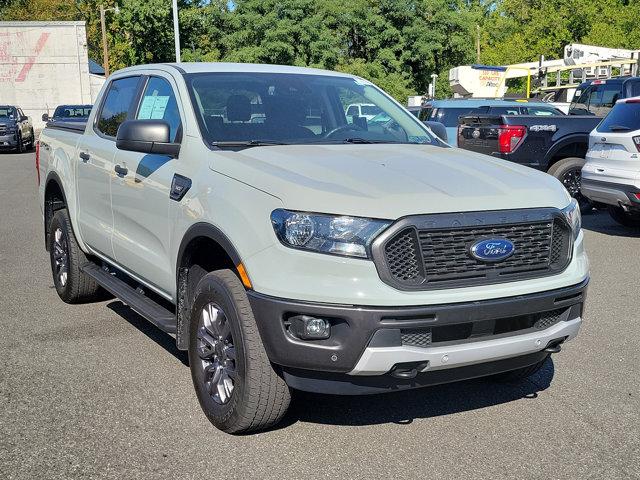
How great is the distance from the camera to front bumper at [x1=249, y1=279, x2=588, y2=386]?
3334 millimetres

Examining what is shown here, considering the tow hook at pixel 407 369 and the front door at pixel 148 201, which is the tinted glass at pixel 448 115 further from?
the tow hook at pixel 407 369

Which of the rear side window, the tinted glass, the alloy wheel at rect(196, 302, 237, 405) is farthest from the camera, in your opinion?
the tinted glass

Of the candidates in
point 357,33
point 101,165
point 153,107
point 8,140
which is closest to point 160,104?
point 153,107

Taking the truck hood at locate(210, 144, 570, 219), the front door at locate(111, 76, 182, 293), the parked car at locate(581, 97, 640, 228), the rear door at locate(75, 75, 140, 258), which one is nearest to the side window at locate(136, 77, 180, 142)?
the front door at locate(111, 76, 182, 293)

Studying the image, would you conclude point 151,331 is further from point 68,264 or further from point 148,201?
point 148,201

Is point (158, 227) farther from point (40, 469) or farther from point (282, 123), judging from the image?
point (40, 469)

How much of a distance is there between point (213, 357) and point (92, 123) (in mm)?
2871

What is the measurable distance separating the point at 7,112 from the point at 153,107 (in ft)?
85.6

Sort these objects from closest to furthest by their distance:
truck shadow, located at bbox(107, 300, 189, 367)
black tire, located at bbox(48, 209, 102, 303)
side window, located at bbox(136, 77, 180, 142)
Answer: side window, located at bbox(136, 77, 180, 142), truck shadow, located at bbox(107, 300, 189, 367), black tire, located at bbox(48, 209, 102, 303)

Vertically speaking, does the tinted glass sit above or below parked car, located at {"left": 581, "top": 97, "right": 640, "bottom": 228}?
above

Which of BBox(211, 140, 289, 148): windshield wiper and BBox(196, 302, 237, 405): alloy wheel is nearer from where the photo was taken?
BBox(196, 302, 237, 405): alloy wheel

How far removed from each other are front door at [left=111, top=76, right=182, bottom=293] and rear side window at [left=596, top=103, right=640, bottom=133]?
6.53m

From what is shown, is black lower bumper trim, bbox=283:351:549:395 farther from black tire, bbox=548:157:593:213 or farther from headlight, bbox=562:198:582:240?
black tire, bbox=548:157:593:213

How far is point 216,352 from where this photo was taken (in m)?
3.95
